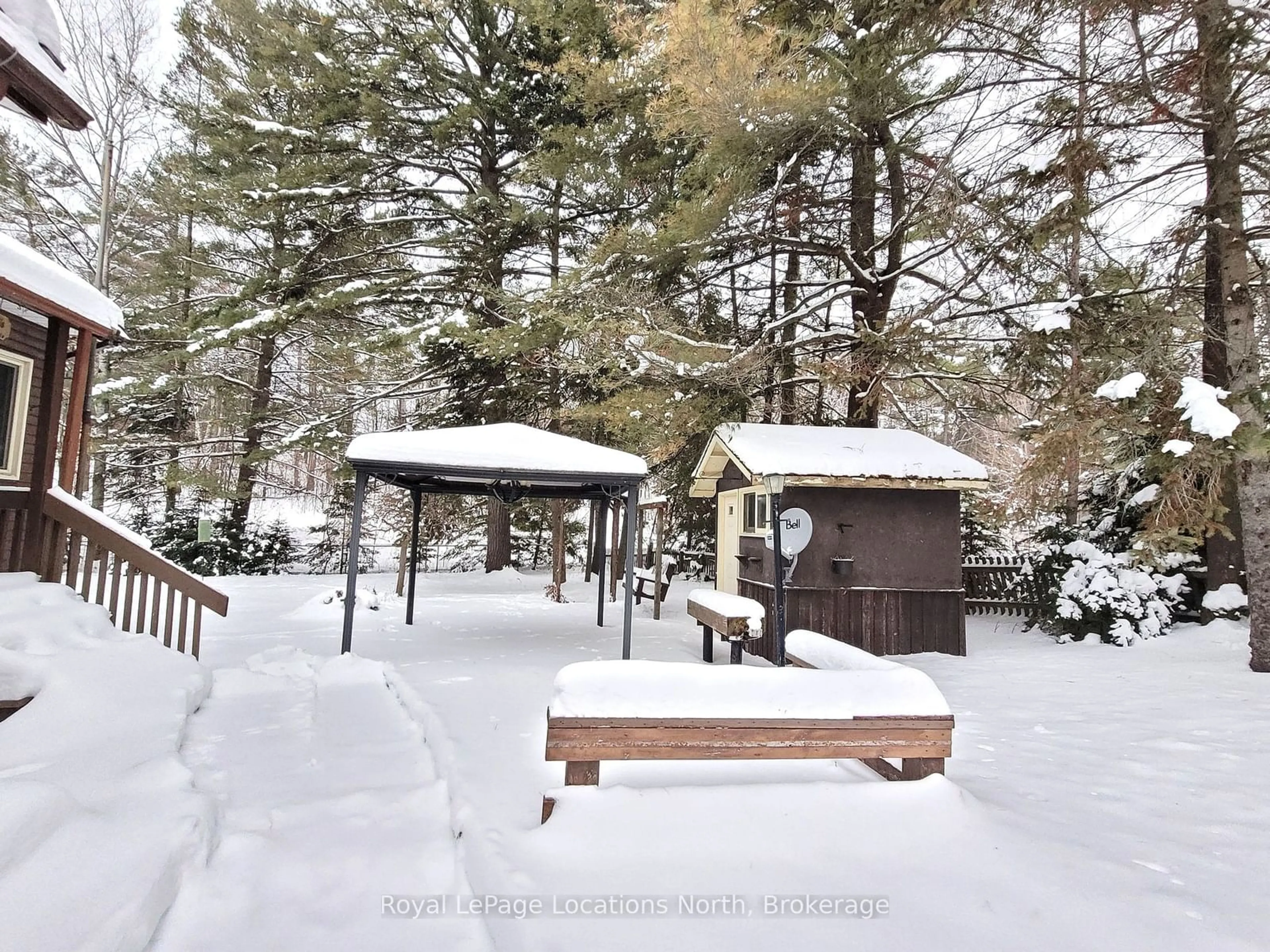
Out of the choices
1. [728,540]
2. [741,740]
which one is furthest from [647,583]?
[741,740]

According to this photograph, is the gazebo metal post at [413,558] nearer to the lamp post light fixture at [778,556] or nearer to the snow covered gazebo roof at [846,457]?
the snow covered gazebo roof at [846,457]

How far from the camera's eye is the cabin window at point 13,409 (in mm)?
5586

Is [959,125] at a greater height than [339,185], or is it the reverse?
[339,185]

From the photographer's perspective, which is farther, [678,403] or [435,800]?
[678,403]

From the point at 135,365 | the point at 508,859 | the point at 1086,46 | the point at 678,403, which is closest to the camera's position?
the point at 508,859

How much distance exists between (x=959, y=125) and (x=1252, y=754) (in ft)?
22.7

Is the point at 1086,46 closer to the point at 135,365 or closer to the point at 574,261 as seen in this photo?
the point at 574,261

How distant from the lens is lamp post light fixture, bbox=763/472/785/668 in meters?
5.84

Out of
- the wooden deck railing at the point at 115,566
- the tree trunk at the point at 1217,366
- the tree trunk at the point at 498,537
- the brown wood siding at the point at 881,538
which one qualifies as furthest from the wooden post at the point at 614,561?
the tree trunk at the point at 1217,366

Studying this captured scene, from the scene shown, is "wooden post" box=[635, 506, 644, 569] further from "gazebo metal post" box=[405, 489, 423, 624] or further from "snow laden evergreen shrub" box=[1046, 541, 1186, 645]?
"snow laden evergreen shrub" box=[1046, 541, 1186, 645]

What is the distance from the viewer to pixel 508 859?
2678 mm

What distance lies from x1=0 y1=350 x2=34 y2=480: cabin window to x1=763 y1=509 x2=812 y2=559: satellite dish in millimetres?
7008

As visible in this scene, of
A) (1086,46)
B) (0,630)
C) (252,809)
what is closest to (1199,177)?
(1086,46)

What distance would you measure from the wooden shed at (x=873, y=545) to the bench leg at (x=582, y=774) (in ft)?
17.9
